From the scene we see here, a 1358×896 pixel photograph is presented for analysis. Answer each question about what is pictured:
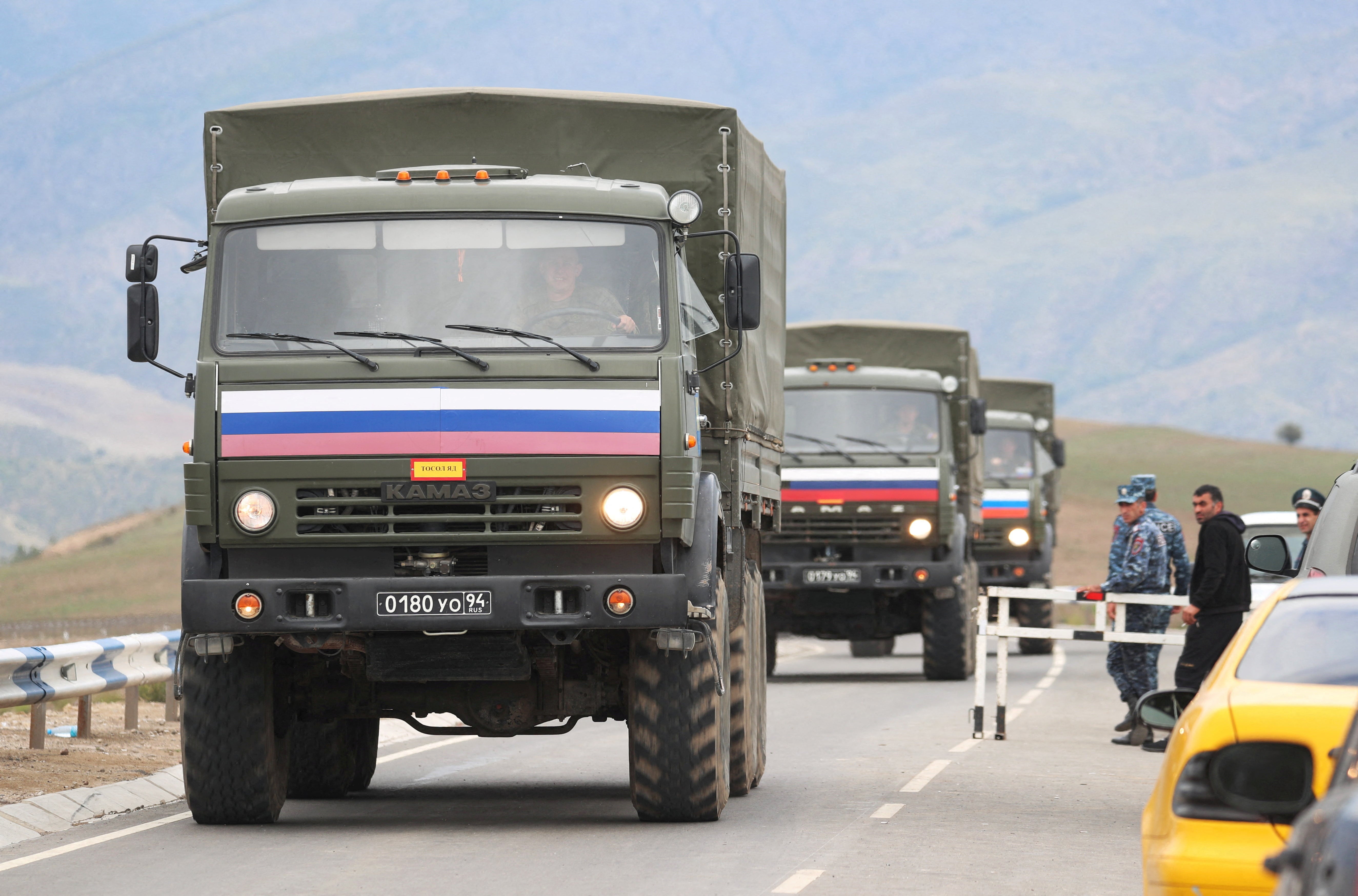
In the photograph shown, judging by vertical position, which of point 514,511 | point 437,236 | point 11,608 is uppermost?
point 437,236

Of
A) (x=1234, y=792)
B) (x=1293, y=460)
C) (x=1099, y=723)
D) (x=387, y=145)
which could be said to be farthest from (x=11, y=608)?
(x=1293, y=460)

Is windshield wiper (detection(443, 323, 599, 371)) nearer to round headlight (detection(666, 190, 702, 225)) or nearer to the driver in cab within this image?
the driver in cab

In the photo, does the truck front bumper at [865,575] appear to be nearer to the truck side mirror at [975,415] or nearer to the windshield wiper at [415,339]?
the truck side mirror at [975,415]

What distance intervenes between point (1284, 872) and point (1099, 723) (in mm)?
15544

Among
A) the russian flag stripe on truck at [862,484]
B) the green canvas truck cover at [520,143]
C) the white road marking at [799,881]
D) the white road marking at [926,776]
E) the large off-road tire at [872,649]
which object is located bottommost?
the large off-road tire at [872,649]

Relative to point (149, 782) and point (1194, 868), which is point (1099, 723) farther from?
point (1194, 868)

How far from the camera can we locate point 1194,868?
5.41 metres

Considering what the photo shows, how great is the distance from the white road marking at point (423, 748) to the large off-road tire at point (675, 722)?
173 inches

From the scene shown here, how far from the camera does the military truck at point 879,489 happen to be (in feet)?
78.3

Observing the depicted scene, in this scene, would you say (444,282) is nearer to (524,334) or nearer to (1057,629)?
(524,334)

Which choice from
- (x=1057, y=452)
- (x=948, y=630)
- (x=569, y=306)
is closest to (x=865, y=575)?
(x=948, y=630)

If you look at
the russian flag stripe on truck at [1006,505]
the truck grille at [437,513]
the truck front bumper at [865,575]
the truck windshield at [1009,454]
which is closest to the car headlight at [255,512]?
the truck grille at [437,513]

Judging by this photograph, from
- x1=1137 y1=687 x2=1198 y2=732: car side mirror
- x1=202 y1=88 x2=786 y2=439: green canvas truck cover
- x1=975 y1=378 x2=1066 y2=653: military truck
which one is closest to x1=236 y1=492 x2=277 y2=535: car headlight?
x1=202 y1=88 x2=786 y2=439: green canvas truck cover

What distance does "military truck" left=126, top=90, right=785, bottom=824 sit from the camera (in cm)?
1020
